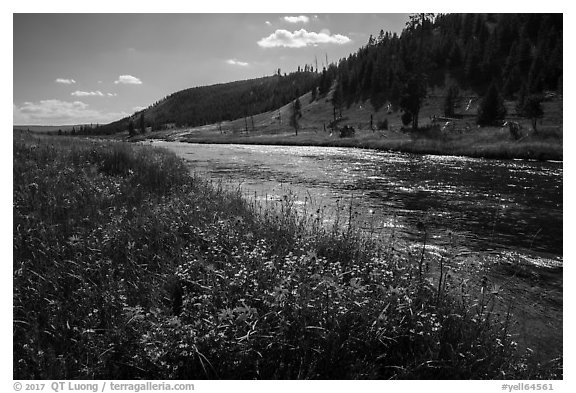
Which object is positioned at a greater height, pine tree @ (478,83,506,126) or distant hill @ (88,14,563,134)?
distant hill @ (88,14,563,134)

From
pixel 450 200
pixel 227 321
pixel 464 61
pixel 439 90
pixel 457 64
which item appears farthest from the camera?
pixel 457 64

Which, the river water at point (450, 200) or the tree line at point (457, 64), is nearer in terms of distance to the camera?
the river water at point (450, 200)

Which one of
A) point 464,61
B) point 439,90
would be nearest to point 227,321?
point 439,90

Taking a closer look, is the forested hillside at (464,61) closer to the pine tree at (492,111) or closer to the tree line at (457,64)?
the tree line at (457,64)

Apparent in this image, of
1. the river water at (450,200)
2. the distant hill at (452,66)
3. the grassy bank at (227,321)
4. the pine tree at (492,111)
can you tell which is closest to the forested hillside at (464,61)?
the distant hill at (452,66)

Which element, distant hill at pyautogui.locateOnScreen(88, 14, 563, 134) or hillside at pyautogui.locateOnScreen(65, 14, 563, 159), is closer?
hillside at pyautogui.locateOnScreen(65, 14, 563, 159)

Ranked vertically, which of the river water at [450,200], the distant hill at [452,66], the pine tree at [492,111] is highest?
the distant hill at [452,66]

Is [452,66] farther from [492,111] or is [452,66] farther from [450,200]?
[450,200]

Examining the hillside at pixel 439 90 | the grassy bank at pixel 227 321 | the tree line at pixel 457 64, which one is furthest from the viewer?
the tree line at pixel 457 64

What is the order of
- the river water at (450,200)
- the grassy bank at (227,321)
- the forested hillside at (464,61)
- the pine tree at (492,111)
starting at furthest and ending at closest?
the forested hillside at (464,61) → the pine tree at (492,111) → the river water at (450,200) → the grassy bank at (227,321)

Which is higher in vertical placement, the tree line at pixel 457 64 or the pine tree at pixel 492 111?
the tree line at pixel 457 64

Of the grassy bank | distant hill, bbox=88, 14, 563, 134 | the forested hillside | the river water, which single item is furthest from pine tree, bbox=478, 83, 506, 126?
the grassy bank

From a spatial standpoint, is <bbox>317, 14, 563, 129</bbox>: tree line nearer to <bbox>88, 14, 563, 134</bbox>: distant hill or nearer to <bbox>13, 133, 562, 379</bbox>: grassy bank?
<bbox>88, 14, 563, 134</bbox>: distant hill
